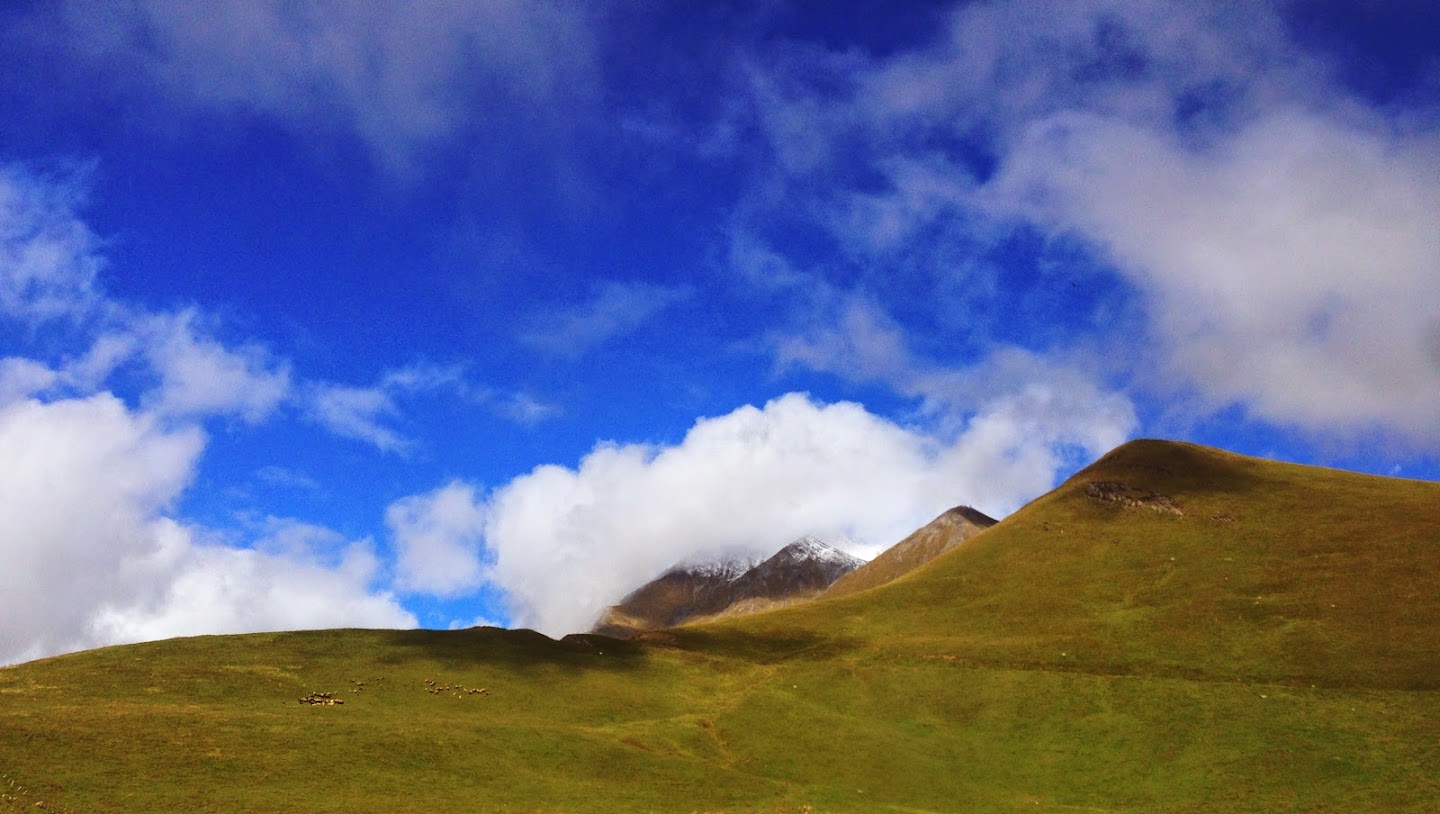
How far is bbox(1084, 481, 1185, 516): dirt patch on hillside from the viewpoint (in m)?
114

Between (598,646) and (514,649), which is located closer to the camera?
(514,649)

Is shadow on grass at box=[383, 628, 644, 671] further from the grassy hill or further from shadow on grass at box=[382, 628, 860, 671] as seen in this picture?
the grassy hill

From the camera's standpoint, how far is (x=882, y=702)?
2916 inches

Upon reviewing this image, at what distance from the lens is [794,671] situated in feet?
262

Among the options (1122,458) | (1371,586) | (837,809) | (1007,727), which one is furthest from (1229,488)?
(837,809)

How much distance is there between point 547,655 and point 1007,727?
1501 inches

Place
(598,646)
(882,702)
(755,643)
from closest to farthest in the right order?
(882,702) < (598,646) < (755,643)

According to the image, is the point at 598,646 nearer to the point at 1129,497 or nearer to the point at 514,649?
the point at 514,649

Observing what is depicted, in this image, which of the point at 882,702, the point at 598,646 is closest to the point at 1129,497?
the point at 882,702

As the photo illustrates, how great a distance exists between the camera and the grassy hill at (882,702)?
4659 cm

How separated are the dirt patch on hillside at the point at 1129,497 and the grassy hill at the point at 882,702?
7.61 m

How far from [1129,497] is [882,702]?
60823 millimetres

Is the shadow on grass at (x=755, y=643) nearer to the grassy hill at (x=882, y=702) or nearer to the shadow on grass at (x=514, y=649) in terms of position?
the grassy hill at (x=882, y=702)

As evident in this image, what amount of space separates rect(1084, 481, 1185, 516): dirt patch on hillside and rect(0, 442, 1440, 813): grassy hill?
7.61 m
